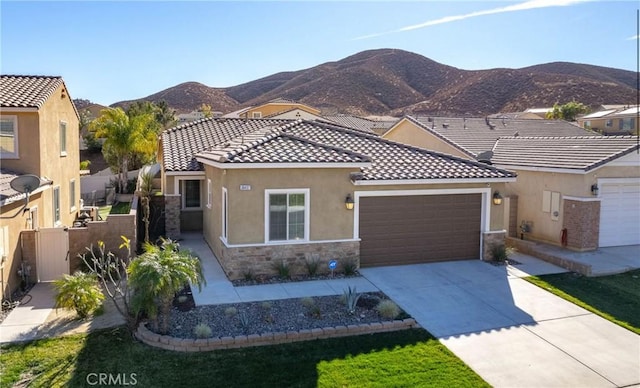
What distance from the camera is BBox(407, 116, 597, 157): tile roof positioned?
26.4m

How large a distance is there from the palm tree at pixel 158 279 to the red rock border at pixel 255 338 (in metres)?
0.37

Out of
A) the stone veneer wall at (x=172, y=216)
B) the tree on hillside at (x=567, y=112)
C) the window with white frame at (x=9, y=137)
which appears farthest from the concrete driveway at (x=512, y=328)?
the tree on hillside at (x=567, y=112)

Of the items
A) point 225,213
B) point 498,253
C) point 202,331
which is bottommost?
point 202,331

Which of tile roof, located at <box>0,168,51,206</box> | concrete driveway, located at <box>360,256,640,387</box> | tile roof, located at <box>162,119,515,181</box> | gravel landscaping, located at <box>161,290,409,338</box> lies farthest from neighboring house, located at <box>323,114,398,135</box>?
gravel landscaping, located at <box>161,290,409,338</box>

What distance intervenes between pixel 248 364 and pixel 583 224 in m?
14.0

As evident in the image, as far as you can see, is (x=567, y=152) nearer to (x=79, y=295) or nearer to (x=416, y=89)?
(x=79, y=295)

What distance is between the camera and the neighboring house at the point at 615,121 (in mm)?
60688

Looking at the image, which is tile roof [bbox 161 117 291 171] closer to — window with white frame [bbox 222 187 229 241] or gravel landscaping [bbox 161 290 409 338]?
window with white frame [bbox 222 187 229 241]

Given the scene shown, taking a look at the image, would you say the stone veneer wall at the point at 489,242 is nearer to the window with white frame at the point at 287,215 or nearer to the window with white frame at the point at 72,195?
the window with white frame at the point at 287,215

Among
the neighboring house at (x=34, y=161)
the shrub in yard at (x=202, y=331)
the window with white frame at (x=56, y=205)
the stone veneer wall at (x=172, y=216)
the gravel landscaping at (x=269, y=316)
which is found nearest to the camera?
the shrub in yard at (x=202, y=331)

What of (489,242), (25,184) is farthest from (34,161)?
(489,242)

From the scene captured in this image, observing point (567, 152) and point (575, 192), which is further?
point (567, 152)

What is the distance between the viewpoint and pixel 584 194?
1783 centimetres

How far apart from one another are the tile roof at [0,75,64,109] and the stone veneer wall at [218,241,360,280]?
8.02 metres
